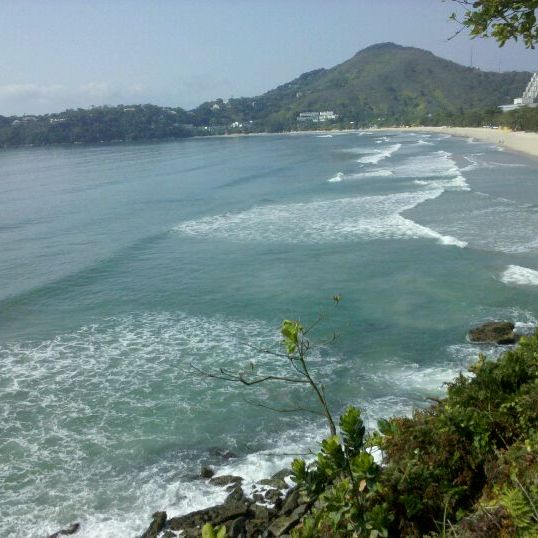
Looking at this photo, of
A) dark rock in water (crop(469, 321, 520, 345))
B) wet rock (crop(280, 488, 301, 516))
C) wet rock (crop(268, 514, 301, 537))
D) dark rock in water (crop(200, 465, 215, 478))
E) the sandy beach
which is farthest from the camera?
the sandy beach

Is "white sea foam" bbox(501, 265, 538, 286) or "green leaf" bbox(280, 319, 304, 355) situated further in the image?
"white sea foam" bbox(501, 265, 538, 286)

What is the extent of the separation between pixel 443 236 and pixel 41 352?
741 inches

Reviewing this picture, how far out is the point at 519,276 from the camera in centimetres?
1978

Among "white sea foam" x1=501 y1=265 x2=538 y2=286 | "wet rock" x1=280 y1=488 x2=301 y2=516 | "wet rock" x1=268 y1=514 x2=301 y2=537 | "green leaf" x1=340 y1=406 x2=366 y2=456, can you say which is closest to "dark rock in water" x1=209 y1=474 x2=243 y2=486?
"wet rock" x1=280 y1=488 x2=301 y2=516

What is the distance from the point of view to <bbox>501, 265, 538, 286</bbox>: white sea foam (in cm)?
1911

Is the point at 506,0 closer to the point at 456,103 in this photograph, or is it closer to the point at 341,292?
the point at 341,292

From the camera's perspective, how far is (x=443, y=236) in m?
26.8

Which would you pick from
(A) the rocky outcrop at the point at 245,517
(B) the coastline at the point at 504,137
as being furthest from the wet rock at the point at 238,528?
(B) the coastline at the point at 504,137

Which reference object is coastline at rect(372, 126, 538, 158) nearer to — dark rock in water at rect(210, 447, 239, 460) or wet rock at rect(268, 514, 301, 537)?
dark rock in water at rect(210, 447, 239, 460)

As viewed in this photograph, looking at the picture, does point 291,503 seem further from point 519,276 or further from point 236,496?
point 519,276

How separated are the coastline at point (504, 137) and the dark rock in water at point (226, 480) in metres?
58.2

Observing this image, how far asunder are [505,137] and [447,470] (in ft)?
287

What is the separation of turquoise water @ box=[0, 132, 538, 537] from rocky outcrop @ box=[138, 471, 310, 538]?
0.44 metres

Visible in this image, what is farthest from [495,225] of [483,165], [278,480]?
[483,165]
